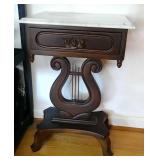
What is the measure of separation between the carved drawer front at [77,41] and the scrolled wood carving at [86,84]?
0.38 feet

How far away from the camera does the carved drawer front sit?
99 cm

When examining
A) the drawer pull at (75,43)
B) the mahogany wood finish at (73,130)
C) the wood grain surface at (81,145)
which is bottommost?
the wood grain surface at (81,145)

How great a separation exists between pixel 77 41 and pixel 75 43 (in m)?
0.01

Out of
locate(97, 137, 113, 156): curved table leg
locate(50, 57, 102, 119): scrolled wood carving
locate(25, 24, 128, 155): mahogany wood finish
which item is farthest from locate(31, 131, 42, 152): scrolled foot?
locate(97, 137, 113, 156): curved table leg

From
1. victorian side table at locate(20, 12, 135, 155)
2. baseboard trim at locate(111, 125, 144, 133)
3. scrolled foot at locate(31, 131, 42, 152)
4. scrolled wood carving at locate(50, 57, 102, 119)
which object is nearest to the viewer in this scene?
victorian side table at locate(20, 12, 135, 155)

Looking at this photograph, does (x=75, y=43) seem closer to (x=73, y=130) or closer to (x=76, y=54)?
(x=76, y=54)

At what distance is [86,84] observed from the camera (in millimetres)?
1188

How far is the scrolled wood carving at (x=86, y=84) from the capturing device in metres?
1.14

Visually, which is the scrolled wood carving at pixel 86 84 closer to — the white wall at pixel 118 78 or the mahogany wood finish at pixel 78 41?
the mahogany wood finish at pixel 78 41

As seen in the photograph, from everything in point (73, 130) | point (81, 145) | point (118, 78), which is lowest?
point (81, 145)

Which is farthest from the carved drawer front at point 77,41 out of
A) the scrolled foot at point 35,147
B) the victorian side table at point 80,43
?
the scrolled foot at point 35,147

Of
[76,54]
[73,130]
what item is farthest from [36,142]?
[76,54]

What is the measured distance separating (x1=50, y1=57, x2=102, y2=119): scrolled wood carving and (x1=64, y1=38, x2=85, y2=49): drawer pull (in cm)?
13

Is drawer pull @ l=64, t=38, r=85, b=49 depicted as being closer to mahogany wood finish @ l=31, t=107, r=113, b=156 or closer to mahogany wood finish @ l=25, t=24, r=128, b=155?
mahogany wood finish @ l=25, t=24, r=128, b=155
